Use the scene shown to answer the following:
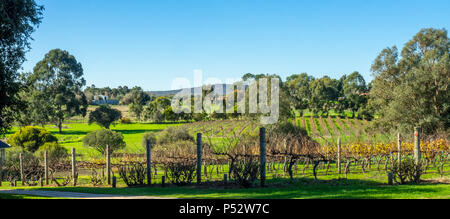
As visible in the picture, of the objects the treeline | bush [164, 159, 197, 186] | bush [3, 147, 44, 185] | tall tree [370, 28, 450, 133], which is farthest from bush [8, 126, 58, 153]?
tall tree [370, 28, 450, 133]

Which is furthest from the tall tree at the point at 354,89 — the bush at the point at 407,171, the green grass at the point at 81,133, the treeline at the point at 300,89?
the bush at the point at 407,171

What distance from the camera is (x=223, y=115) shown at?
178 ft

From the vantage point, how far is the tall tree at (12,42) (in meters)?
11.8

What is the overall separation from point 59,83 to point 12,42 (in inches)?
1890

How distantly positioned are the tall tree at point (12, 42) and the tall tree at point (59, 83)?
43.5 metres

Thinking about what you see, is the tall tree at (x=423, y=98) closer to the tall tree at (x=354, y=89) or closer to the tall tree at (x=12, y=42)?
the tall tree at (x=12, y=42)

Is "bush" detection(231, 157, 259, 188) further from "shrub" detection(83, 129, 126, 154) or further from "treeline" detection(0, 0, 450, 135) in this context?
"shrub" detection(83, 129, 126, 154)

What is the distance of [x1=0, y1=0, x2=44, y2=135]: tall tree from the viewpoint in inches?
466

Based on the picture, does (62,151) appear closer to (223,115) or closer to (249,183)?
(249,183)

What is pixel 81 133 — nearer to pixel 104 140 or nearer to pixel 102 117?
pixel 102 117

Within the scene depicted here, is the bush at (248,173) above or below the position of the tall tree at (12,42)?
below

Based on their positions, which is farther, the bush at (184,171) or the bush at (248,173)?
the bush at (184,171)

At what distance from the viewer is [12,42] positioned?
1234 cm

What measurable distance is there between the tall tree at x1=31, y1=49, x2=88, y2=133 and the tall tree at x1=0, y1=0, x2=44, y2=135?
143ft
